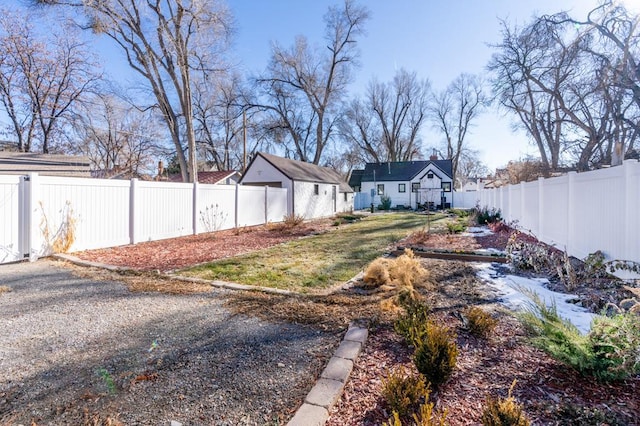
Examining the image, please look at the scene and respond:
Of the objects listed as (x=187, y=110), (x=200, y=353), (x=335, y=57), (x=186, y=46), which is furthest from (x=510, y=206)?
(x=335, y=57)

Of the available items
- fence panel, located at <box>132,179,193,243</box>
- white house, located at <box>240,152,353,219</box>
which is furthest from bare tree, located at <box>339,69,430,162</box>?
fence panel, located at <box>132,179,193,243</box>

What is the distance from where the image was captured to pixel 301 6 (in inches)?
560

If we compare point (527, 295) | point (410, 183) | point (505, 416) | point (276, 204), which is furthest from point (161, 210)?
point (410, 183)

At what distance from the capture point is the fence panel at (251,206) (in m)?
13.0

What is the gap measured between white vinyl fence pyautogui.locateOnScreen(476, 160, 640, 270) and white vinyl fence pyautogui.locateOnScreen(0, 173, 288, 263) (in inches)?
382

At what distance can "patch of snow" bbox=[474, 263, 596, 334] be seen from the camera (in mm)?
3427

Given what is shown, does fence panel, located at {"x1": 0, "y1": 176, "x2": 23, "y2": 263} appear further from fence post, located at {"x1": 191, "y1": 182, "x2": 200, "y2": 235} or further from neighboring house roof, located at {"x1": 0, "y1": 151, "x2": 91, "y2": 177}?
neighboring house roof, located at {"x1": 0, "y1": 151, "x2": 91, "y2": 177}

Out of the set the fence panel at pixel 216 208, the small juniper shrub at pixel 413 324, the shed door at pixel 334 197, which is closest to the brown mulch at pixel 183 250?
the fence panel at pixel 216 208

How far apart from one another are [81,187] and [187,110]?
383 inches

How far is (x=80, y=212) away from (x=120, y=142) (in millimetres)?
23956

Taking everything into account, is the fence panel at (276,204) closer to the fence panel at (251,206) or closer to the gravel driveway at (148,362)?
the fence panel at (251,206)

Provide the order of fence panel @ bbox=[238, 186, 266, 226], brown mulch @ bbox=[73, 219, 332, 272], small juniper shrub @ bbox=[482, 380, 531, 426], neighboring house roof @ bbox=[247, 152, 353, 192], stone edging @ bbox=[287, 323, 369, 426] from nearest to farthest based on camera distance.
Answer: small juniper shrub @ bbox=[482, 380, 531, 426] < stone edging @ bbox=[287, 323, 369, 426] < brown mulch @ bbox=[73, 219, 332, 272] < fence panel @ bbox=[238, 186, 266, 226] < neighboring house roof @ bbox=[247, 152, 353, 192]

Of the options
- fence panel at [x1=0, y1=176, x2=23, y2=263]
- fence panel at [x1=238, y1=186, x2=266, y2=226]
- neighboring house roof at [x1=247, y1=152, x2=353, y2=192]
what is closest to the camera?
fence panel at [x1=0, y1=176, x2=23, y2=263]

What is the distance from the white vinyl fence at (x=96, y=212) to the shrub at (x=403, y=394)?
7262 mm
